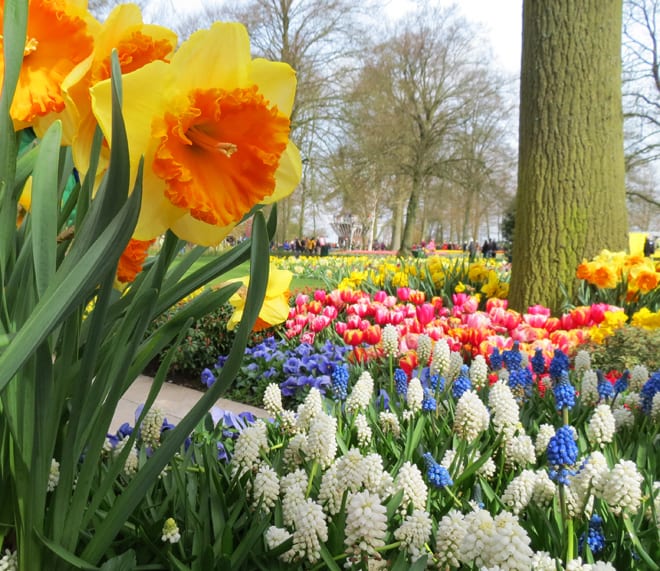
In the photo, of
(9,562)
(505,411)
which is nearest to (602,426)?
(505,411)

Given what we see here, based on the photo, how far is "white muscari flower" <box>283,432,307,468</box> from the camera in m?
1.40

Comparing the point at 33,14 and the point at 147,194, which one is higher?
the point at 33,14

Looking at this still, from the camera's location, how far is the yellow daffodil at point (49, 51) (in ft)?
2.29

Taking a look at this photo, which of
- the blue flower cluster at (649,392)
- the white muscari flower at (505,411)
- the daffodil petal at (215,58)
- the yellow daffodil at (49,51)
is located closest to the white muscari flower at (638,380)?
the blue flower cluster at (649,392)

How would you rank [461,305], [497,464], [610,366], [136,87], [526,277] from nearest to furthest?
[136,87]
[497,464]
[610,366]
[461,305]
[526,277]

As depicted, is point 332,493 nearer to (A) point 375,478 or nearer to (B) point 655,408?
(A) point 375,478

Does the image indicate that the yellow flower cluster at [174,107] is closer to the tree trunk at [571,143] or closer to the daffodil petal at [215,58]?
the daffodil petal at [215,58]

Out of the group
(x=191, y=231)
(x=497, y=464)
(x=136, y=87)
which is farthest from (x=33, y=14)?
(x=497, y=464)

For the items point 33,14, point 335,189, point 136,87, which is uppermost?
point 335,189

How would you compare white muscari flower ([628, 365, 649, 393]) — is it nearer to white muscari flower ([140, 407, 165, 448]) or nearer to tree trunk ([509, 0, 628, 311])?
white muscari flower ([140, 407, 165, 448])

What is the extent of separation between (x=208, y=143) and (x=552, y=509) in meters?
1.07

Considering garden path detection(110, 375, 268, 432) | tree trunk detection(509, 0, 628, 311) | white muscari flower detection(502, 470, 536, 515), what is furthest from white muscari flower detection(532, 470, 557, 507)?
tree trunk detection(509, 0, 628, 311)

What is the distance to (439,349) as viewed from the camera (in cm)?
206

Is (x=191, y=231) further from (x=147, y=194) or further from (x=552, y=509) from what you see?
(x=552, y=509)
